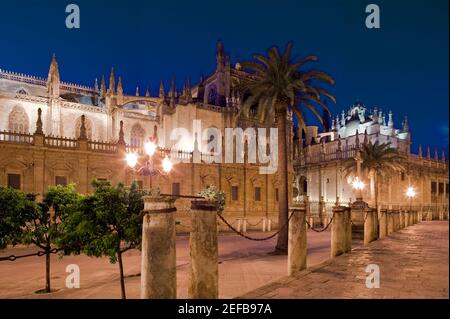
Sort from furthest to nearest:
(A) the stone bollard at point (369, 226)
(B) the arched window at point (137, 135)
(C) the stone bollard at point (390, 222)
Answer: (B) the arched window at point (137, 135)
(C) the stone bollard at point (390, 222)
(A) the stone bollard at point (369, 226)

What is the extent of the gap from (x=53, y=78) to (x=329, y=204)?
34463 mm

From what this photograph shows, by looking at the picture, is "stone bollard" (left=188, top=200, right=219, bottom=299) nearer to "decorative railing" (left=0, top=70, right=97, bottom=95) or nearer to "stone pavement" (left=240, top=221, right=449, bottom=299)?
"stone pavement" (left=240, top=221, right=449, bottom=299)

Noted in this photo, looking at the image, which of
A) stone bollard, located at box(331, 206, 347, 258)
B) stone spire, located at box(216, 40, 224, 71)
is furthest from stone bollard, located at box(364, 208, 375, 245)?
stone spire, located at box(216, 40, 224, 71)

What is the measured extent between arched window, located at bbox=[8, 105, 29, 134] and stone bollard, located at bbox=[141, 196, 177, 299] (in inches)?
1422

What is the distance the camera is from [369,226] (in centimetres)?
1538

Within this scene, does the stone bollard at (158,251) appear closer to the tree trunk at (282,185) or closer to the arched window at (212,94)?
the tree trunk at (282,185)

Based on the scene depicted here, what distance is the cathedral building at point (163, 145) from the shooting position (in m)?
24.2

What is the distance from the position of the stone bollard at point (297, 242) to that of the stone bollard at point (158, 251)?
3.97 metres

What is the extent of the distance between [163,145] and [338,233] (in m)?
32.6

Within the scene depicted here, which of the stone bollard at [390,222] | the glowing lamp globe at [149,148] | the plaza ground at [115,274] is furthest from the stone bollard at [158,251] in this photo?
the stone bollard at [390,222]

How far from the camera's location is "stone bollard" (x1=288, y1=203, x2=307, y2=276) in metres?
8.55

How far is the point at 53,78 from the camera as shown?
126 ft

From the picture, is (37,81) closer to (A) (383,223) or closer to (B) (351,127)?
(A) (383,223)
